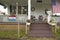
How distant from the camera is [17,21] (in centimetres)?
2636

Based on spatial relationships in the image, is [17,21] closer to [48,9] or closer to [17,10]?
[17,10]

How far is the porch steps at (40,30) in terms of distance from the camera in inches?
926

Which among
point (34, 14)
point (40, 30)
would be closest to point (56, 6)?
point (34, 14)

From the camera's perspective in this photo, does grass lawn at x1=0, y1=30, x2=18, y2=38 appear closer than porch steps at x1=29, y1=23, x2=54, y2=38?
Yes

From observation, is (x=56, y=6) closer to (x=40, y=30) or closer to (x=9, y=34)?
(x=40, y=30)

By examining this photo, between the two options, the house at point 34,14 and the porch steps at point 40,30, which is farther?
the house at point 34,14

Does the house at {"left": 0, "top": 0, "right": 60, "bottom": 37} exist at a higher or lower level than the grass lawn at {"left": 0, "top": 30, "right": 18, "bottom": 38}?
higher

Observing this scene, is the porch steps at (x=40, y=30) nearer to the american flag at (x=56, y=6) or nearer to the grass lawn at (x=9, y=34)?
the grass lawn at (x=9, y=34)

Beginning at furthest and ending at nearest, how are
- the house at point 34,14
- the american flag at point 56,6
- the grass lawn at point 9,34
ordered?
→ 1. the american flag at point 56,6
2. the house at point 34,14
3. the grass lawn at point 9,34

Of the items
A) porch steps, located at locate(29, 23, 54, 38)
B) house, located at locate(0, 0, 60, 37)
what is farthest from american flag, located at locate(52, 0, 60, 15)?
porch steps, located at locate(29, 23, 54, 38)

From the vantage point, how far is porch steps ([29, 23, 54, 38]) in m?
23.5

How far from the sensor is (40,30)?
25156mm

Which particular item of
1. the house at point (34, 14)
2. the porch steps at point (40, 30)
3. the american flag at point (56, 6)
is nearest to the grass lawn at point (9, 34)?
the house at point (34, 14)

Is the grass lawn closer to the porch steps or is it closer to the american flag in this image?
the porch steps
